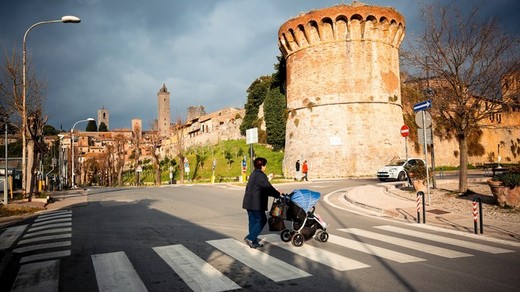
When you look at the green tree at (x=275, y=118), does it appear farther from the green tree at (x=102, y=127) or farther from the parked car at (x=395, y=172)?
the green tree at (x=102, y=127)

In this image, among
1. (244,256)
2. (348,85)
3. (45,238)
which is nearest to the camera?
(244,256)

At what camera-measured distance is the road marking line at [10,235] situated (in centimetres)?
818

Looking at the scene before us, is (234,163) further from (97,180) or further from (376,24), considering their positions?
(97,180)

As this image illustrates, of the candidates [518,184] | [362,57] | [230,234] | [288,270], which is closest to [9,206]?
[230,234]

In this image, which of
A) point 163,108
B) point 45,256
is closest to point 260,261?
point 45,256

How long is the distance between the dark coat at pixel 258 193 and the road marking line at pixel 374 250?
5.44 feet

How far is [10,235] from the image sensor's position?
9.45 meters

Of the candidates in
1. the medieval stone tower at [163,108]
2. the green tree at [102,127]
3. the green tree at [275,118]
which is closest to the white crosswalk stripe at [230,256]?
the green tree at [275,118]

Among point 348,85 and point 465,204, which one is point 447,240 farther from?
point 348,85

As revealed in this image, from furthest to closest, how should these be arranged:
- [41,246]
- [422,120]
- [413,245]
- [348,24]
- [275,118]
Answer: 1. [275,118]
2. [348,24]
3. [422,120]
4. [41,246]
5. [413,245]

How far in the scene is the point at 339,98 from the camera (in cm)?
3475

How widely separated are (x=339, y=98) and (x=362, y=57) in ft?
14.0

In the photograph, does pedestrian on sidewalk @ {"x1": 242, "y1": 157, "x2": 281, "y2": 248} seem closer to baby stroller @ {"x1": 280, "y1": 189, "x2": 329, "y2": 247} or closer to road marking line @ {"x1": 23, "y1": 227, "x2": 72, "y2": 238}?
baby stroller @ {"x1": 280, "y1": 189, "x2": 329, "y2": 247}

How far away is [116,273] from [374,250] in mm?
4329
